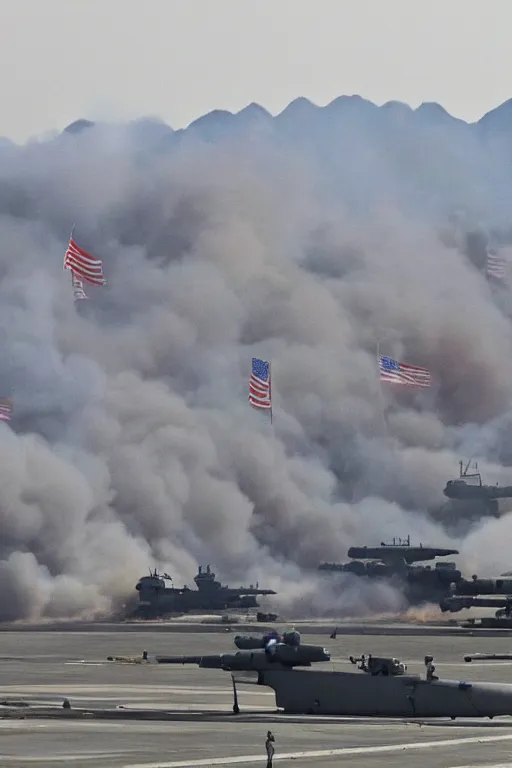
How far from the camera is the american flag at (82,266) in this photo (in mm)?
157625

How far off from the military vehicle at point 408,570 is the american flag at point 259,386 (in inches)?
664

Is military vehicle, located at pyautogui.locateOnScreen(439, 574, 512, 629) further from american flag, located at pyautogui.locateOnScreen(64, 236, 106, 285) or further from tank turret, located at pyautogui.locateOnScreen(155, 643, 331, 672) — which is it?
tank turret, located at pyautogui.locateOnScreen(155, 643, 331, 672)

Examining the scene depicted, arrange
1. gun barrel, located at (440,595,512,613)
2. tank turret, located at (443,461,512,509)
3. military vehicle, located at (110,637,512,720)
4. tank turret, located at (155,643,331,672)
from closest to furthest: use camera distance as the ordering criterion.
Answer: military vehicle, located at (110,637,512,720), tank turret, located at (155,643,331,672), gun barrel, located at (440,595,512,613), tank turret, located at (443,461,512,509)

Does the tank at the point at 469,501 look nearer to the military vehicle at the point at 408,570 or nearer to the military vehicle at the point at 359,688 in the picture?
the military vehicle at the point at 408,570

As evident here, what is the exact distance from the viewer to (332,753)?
4506 centimetres

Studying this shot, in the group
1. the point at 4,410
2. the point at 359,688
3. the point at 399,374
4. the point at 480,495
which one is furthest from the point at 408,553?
the point at 359,688

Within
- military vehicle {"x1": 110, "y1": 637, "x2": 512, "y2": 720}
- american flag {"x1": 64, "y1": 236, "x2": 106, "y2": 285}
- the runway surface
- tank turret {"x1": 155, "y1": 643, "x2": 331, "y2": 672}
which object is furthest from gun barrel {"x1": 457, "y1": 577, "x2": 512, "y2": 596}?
tank turret {"x1": 155, "y1": 643, "x2": 331, "y2": 672}

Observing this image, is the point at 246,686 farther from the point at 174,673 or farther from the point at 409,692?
the point at 409,692

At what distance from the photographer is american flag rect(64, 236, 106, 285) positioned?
517 feet

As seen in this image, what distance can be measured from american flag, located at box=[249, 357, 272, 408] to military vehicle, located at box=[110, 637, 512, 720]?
107 meters

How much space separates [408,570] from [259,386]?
23.5 m

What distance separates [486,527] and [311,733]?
131226 mm

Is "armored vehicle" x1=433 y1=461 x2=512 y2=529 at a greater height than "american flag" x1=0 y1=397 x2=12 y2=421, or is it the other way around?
"american flag" x1=0 y1=397 x2=12 y2=421

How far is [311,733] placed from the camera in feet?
167
